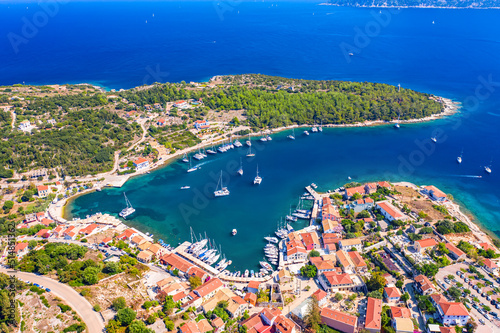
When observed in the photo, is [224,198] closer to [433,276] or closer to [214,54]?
[433,276]

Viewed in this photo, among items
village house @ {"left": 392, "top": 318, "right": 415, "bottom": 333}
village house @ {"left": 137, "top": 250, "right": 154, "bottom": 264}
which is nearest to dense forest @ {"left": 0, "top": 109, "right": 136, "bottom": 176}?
village house @ {"left": 137, "top": 250, "right": 154, "bottom": 264}

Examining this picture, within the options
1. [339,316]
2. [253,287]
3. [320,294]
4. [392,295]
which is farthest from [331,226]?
[339,316]

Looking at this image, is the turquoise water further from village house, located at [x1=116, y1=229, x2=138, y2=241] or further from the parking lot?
the parking lot

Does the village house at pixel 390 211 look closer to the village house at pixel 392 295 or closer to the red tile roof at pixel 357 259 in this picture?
the red tile roof at pixel 357 259

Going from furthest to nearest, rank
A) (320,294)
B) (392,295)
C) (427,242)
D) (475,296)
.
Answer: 1. (427,242)
2. (320,294)
3. (475,296)
4. (392,295)

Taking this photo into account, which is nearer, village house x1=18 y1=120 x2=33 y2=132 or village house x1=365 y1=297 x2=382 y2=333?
village house x1=365 y1=297 x2=382 y2=333

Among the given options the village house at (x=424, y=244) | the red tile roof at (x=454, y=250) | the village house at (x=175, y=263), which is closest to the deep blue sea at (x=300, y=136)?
the village house at (x=175, y=263)

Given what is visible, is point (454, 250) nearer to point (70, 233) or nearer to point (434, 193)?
point (434, 193)
